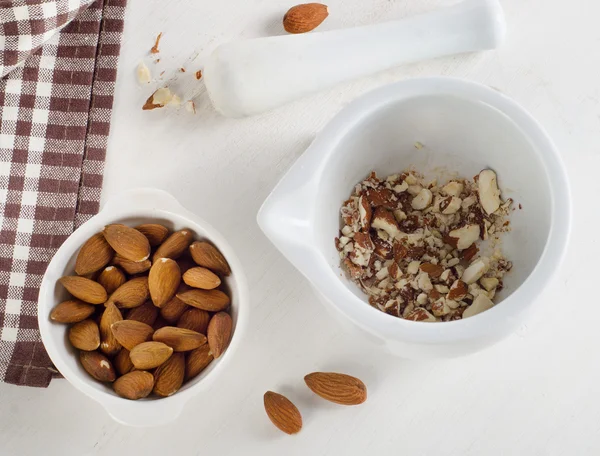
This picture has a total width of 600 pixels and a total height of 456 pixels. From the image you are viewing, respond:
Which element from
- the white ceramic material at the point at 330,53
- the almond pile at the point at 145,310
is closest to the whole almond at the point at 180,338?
the almond pile at the point at 145,310

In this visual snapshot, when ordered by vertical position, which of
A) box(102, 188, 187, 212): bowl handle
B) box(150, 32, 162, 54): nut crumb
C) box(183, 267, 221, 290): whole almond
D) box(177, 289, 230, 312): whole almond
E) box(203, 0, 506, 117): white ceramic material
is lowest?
box(177, 289, 230, 312): whole almond

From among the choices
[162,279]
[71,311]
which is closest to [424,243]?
[162,279]

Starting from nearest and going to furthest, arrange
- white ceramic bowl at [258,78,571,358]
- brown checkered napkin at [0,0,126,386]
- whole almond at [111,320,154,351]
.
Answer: white ceramic bowl at [258,78,571,358]
whole almond at [111,320,154,351]
brown checkered napkin at [0,0,126,386]

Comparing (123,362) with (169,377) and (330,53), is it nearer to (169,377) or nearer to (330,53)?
(169,377)

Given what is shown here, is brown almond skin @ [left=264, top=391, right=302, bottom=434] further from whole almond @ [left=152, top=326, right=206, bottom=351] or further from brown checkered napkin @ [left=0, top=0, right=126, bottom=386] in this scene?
brown checkered napkin @ [left=0, top=0, right=126, bottom=386]

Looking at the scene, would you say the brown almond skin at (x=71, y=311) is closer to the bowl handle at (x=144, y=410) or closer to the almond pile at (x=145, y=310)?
the almond pile at (x=145, y=310)

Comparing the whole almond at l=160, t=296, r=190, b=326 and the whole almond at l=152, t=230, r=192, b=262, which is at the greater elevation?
the whole almond at l=152, t=230, r=192, b=262

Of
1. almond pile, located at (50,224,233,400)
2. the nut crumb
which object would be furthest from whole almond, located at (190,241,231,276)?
the nut crumb
